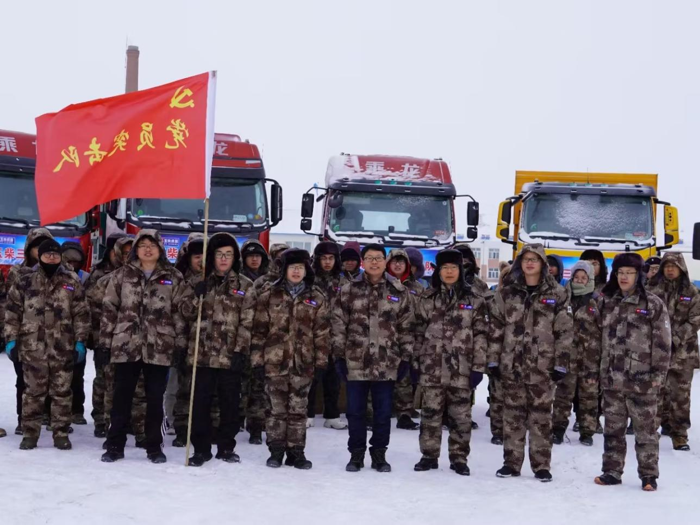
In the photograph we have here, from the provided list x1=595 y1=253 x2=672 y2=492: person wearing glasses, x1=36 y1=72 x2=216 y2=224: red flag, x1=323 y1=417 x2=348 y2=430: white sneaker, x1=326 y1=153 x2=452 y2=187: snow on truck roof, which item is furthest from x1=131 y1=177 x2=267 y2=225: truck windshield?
x1=595 y1=253 x2=672 y2=492: person wearing glasses

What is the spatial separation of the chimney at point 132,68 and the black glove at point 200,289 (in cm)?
2709

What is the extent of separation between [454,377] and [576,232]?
6.83 metres

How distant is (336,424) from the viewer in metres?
9.39

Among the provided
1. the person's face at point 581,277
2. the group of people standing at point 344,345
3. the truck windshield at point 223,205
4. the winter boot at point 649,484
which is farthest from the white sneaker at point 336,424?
the truck windshield at point 223,205

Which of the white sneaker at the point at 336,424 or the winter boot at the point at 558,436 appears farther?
the white sneaker at the point at 336,424

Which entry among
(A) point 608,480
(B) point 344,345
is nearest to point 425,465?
(B) point 344,345

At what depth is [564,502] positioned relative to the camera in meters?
6.63

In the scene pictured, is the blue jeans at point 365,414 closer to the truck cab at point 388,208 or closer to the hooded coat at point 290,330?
the hooded coat at point 290,330

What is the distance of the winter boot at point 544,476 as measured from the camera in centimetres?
725

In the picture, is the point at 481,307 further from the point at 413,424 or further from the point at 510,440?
the point at 413,424

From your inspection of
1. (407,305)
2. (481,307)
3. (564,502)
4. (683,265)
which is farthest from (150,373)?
(683,265)

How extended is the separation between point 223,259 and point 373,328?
1378mm

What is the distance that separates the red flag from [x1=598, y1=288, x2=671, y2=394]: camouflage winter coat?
→ 3463 millimetres

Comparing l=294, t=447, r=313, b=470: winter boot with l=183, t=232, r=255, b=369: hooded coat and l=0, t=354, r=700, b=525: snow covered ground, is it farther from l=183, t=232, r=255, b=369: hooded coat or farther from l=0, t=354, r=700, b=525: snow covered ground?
l=183, t=232, r=255, b=369: hooded coat
